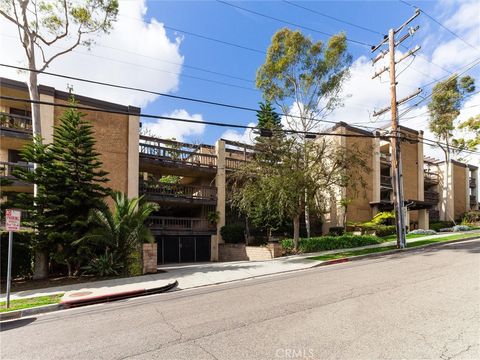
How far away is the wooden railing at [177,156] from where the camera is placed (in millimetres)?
21953

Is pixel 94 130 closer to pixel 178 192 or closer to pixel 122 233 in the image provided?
pixel 178 192

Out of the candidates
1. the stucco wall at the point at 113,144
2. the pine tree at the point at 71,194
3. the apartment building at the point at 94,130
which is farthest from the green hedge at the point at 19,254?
the stucco wall at the point at 113,144

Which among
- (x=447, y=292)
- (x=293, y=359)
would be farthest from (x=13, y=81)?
(x=447, y=292)

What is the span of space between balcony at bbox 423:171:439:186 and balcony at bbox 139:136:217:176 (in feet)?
91.8

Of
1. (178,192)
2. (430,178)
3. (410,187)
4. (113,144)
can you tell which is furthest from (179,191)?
(430,178)

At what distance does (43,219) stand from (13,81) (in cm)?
1016

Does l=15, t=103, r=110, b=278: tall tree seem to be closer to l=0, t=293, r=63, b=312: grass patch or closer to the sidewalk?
the sidewalk

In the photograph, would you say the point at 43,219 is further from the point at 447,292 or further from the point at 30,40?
the point at 447,292

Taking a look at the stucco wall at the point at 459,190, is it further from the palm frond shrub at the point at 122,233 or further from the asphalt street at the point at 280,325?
the palm frond shrub at the point at 122,233

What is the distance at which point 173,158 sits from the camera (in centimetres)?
2238

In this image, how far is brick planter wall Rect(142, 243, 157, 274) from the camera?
540 inches

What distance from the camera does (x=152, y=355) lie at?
4684 millimetres

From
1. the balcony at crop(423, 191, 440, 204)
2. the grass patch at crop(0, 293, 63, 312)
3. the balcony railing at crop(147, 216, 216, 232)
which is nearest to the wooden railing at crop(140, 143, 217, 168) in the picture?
the balcony railing at crop(147, 216, 216, 232)

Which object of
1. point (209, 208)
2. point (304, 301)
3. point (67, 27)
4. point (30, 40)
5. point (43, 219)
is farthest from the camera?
point (209, 208)
